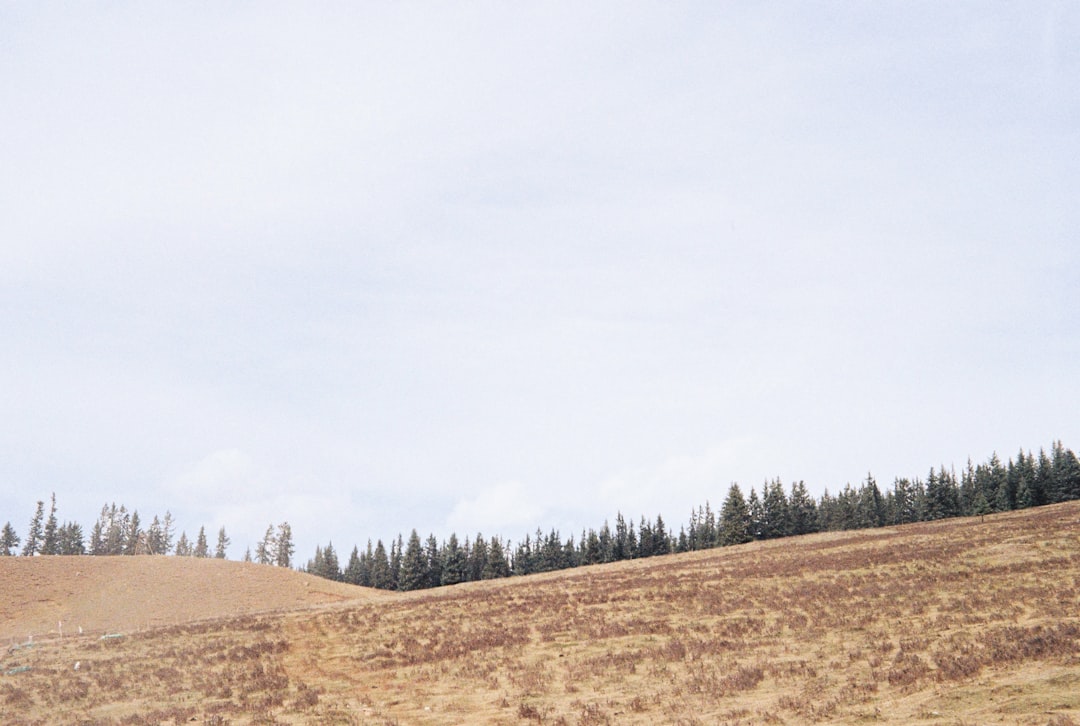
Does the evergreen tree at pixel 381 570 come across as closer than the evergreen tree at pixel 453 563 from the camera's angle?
No

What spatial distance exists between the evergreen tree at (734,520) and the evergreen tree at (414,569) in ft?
156

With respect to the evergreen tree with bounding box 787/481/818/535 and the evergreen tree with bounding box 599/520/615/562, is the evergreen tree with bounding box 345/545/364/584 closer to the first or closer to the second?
the evergreen tree with bounding box 599/520/615/562

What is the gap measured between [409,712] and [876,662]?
43.7 feet

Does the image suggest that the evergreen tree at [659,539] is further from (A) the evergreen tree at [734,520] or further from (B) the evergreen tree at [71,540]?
(B) the evergreen tree at [71,540]

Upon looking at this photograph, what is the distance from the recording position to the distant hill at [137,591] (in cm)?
6556

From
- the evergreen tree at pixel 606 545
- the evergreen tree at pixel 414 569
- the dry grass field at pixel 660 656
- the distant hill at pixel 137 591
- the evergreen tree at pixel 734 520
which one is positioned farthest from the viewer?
the evergreen tree at pixel 606 545

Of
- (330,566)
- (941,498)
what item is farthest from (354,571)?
(941,498)

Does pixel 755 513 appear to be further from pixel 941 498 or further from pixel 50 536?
pixel 50 536

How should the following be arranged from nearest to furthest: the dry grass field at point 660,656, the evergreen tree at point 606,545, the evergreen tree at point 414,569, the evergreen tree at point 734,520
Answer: the dry grass field at point 660,656 → the evergreen tree at point 734,520 → the evergreen tree at point 414,569 → the evergreen tree at point 606,545

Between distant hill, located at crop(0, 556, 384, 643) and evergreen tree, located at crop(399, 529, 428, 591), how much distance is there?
30.7 metres

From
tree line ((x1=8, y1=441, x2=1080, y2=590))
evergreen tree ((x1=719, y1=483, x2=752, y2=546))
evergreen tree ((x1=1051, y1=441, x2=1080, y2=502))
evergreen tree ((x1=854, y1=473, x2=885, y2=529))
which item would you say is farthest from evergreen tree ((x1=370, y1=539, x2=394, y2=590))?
evergreen tree ((x1=1051, y1=441, x2=1080, y2=502))

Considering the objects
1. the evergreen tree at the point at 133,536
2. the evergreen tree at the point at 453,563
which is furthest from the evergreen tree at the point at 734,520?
the evergreen tree at the point at 133,536

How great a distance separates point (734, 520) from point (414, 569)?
50645mm

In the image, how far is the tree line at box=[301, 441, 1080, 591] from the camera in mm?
110250
